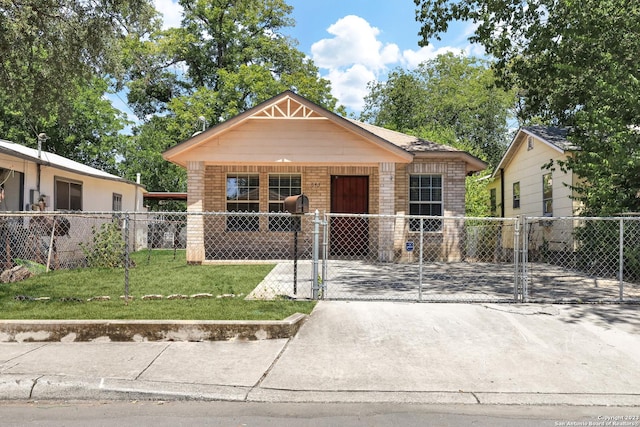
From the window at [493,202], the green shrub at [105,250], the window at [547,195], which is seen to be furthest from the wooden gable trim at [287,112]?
the window at [493,202]

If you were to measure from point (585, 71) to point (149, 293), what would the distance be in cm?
1128

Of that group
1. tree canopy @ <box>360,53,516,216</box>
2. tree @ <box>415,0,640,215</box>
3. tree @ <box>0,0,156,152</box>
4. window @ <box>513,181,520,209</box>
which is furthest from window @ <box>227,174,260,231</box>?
tree canopy @ <box>360,53,516,216</box>

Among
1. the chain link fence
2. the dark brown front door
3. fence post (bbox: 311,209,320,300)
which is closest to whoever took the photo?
fence post (bbox: 311,209,320,300)

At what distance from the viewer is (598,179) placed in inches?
436

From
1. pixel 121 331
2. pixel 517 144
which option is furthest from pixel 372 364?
pixel 517 144

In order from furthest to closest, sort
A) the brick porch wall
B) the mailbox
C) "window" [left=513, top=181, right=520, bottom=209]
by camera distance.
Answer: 1. "window" [left=513, top=181, right=520, bottom=209]
2. the brick porch wall
3. the mailbox

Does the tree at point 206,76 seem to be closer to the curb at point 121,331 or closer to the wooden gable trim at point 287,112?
the wooden gable trim at point 287,112

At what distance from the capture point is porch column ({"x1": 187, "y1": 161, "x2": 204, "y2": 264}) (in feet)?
43.5

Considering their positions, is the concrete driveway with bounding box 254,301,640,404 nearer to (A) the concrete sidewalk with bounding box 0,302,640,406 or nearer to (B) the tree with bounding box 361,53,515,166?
(A) the concrete sidewalk with bounding box 0,302,640,406

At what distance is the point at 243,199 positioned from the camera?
1462cm

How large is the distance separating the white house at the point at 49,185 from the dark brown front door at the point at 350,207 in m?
7.77

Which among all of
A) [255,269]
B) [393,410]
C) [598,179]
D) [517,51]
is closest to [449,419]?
[393,410]

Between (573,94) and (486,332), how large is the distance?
9721mm

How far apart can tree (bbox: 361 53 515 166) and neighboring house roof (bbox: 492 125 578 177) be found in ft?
55.7
